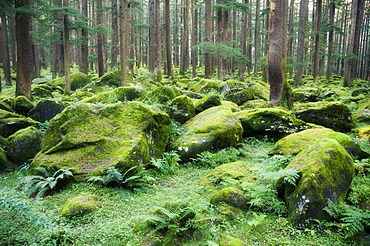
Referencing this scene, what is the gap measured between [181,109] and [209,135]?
214 cm

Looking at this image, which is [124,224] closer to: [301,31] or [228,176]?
[228,176]

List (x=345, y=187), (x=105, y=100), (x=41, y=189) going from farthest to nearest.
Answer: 1. (x=105, y=100)
2. (x=41, y=189)
3. (x=345, y=187)

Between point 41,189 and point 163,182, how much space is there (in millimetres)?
2697

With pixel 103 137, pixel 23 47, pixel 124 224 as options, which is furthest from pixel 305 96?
pixel 23 47

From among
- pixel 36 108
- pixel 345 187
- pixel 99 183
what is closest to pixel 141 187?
pixel 99 183

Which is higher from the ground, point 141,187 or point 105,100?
point 105,100

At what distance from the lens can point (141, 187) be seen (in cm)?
566

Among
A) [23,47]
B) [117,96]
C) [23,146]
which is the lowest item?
[23,146]

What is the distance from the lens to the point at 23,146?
7414 millimetres

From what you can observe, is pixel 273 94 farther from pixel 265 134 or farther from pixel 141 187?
pixel 141 187

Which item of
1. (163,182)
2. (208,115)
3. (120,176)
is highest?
(208,115)

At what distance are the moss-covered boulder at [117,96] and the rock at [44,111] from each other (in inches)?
55.6

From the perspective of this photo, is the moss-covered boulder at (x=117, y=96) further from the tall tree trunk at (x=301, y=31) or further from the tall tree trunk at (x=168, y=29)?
the tall tree trunk at (x=301, y=31)

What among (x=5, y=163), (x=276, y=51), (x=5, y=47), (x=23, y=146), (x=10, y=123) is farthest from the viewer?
(x=5, y=47)
